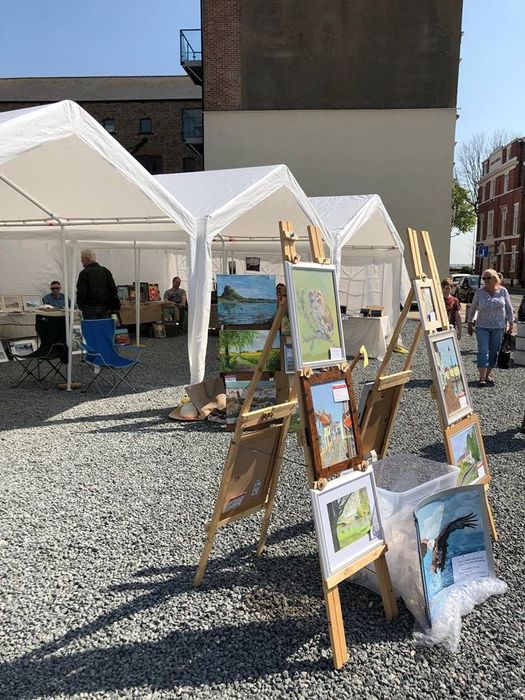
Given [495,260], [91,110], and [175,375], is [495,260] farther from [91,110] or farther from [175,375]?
[175,375]

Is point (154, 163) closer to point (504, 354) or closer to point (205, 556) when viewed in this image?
point (504, 354)

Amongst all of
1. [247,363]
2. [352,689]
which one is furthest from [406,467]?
[247,363]

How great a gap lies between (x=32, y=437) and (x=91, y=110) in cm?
3248

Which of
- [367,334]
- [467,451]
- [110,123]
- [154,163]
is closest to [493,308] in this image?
[367,334]

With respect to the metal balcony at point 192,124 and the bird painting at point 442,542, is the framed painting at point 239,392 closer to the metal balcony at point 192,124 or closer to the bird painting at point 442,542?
the bird painting at point 442,542

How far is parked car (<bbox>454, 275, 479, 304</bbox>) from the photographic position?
23922 millimetres

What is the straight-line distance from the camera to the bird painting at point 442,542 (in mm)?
2498

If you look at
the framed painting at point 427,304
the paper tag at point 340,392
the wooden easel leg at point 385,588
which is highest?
the framed painting at point 427,304

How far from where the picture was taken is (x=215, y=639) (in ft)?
7.91

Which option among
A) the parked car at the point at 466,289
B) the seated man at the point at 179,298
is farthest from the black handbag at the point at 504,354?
the parked car at the point at 466,289

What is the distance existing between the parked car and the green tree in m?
17.4

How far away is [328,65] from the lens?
20234 millimetres

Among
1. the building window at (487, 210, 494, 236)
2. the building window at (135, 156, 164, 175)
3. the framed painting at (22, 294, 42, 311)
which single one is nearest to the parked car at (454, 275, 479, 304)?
the framed painting at (22, 294, 42, 311)

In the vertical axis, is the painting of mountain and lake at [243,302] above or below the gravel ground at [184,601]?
above
